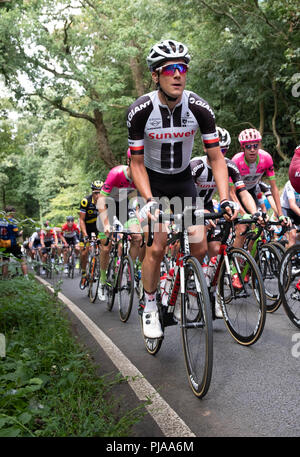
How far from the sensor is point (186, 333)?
351cm

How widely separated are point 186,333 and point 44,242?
15057mm

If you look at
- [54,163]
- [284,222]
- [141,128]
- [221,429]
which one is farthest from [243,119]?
[54,163]

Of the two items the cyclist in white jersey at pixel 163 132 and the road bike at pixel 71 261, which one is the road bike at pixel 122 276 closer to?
the cyclist in white jersey at pixel 163 132

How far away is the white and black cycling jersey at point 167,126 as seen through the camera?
13.2ft

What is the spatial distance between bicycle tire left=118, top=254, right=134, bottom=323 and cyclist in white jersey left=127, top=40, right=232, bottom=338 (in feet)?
6.41

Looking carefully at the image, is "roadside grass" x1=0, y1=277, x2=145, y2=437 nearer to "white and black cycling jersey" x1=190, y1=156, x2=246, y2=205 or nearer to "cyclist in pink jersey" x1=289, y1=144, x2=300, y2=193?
"white and black cycling jersey" x1=190, y1=156, x2=246, y2=205

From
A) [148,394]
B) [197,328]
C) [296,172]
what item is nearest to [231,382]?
[197,328]

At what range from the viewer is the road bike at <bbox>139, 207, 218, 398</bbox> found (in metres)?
3.15

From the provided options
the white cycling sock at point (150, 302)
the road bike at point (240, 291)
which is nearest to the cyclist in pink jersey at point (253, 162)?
the road bike at point (240, 291)

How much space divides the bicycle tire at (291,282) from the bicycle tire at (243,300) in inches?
25.8

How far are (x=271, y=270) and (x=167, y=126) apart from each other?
252 centimetres

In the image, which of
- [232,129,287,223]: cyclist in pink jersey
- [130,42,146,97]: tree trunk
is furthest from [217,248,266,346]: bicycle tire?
[130,42,146,97]: tree trunk

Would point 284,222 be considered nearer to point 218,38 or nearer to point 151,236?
point 151,236

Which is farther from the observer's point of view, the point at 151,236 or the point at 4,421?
the point at 151,236
